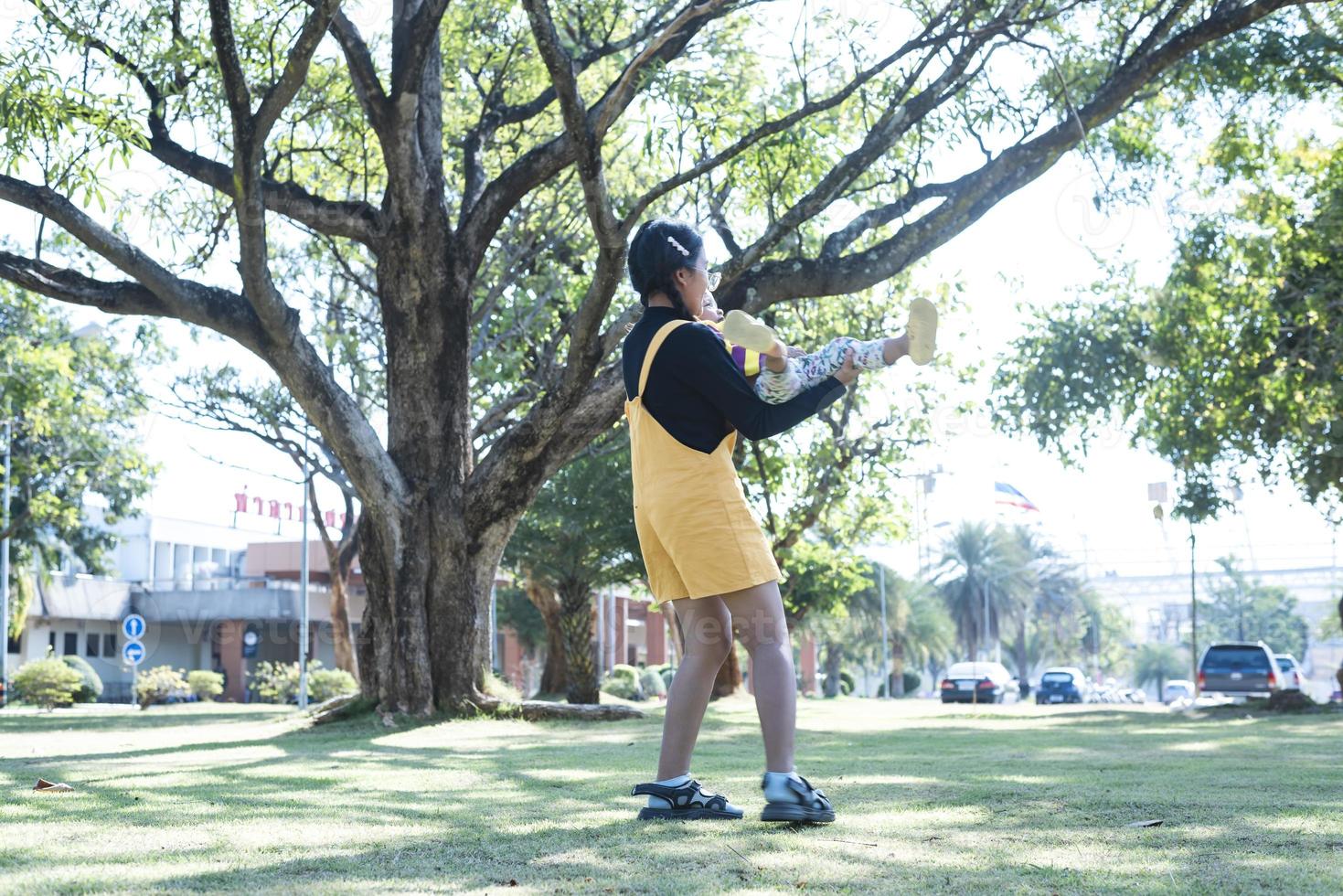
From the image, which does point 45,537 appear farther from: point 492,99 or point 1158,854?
point 1158,854

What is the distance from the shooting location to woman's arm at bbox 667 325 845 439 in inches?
161

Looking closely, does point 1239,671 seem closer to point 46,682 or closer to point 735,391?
point 46,682

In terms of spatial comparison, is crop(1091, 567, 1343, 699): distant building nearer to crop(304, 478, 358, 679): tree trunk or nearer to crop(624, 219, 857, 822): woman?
crop(304, 478, 358, 679): tree trunk

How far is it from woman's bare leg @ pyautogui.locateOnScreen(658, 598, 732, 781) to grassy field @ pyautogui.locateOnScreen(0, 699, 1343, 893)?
27cm

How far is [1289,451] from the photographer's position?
2150 centimetres

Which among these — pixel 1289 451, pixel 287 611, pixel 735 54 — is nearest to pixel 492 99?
pixel 735 54

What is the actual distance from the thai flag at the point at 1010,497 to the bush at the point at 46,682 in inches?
1203

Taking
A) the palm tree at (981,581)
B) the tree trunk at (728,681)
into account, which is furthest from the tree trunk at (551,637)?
the palm tree at (981,581)

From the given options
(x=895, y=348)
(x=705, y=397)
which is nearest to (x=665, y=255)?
(x=705, y=397)

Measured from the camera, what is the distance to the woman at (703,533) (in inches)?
164

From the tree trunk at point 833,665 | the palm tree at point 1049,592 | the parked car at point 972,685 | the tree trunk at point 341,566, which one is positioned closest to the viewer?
the tree trunk at point 341,566

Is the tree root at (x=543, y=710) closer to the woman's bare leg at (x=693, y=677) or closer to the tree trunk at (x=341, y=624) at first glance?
the woman's bare leg at (x=693, y=677)

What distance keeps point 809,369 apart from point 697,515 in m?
0.58

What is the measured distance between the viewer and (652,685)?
139ft
